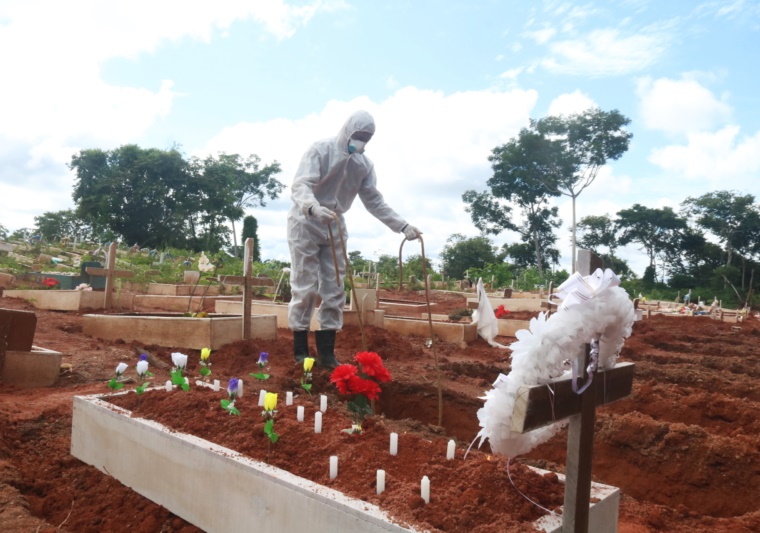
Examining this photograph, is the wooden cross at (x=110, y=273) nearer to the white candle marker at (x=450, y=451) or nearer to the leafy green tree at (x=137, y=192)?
the white candle marker at (x=450, y=451)

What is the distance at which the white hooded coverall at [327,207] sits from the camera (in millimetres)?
4562

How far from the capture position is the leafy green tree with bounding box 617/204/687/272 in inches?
1328

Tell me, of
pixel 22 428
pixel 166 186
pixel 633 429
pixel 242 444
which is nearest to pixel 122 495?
pixel 242 444

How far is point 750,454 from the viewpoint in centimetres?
344

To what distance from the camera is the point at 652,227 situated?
113 feet

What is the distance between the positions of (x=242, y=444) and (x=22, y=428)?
74.3 inches

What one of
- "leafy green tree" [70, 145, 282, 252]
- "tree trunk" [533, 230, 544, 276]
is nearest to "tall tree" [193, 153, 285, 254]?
"leafy green tree" [70, 145, 282, 252]

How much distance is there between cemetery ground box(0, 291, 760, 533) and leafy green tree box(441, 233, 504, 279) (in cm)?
2766

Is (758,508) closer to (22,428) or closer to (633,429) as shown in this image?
(633,429)

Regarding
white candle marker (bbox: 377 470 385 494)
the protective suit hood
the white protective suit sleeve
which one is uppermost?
the protective suit hood

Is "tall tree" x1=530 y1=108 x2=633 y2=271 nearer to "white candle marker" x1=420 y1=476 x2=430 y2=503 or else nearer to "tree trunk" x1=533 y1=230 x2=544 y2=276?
"tree trunk" x1=533 y1=230 x2=544 y2=276

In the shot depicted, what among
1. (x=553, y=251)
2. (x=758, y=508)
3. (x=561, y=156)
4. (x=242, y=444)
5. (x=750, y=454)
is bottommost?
(x=758, y=508)

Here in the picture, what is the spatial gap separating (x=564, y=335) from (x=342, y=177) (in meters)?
3.37

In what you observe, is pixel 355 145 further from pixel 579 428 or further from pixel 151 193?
pixel 151 193
